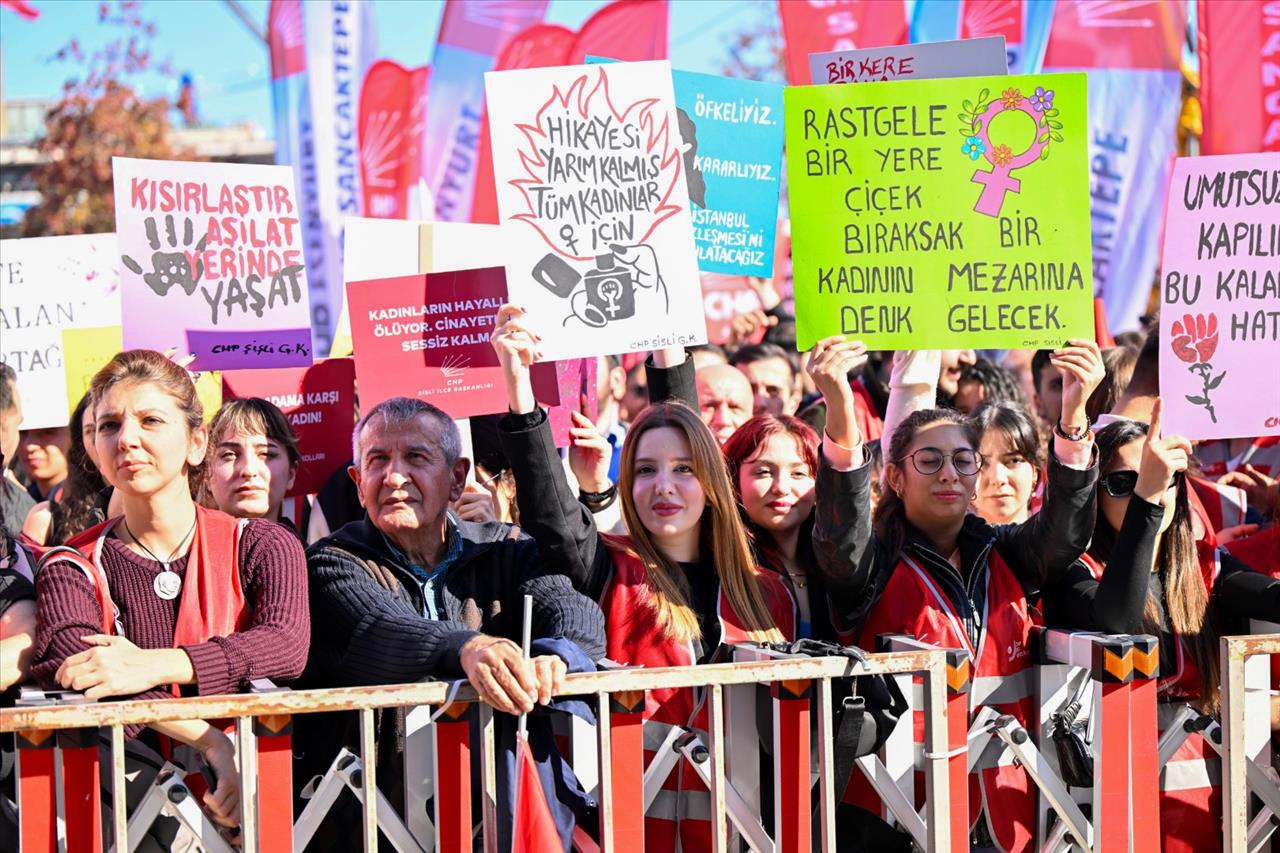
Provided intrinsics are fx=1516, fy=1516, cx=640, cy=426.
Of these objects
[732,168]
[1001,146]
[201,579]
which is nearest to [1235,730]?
[1001,146]

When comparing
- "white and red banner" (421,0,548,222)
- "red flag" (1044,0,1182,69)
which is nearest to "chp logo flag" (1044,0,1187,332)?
"red flag" (1044,0,1182,69)

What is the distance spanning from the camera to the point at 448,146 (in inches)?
555

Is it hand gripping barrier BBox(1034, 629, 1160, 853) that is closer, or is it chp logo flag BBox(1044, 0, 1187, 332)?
hand gripping barrier BBox(1034, 629, 1160, 853)

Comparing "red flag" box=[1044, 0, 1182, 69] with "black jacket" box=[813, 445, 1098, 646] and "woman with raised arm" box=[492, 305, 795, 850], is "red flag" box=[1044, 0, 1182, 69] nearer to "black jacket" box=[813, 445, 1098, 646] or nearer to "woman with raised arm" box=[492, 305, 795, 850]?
"black jacket" box=[813, 445, 1098, 646]

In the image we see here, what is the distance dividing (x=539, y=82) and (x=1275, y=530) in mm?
2902

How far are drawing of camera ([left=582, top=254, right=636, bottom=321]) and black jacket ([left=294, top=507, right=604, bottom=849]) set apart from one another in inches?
34.4

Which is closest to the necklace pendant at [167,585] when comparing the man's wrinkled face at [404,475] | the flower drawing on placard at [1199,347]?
the man's wrinkled face at [404,475]

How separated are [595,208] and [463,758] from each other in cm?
216

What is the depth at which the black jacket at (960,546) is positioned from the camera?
165 inches

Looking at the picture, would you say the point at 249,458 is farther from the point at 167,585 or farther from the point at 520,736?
the point at 520,736

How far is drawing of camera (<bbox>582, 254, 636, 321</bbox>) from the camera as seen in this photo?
5.03 m

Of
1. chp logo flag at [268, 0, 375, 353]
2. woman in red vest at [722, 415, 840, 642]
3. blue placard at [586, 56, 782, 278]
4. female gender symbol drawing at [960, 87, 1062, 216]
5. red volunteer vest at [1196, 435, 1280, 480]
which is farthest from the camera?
chp logo flag at [268, 0, 375, 353]

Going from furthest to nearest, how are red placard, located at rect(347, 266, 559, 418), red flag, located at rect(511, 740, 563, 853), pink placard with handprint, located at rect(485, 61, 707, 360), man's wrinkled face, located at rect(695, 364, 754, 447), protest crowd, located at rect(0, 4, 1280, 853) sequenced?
man's wrinkled face, located at rect(695, 364, 754, 447)
red placard, located at rect(347, 266, 559, 418)
pink placard with handprint, located at rect(485, 61, 707, 360)
protest crowd, located at rect(0, 4, 1280, 853)
red flag, located at rect(511, 740, 563, 853)

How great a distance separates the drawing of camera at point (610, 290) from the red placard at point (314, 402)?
4.29ft
